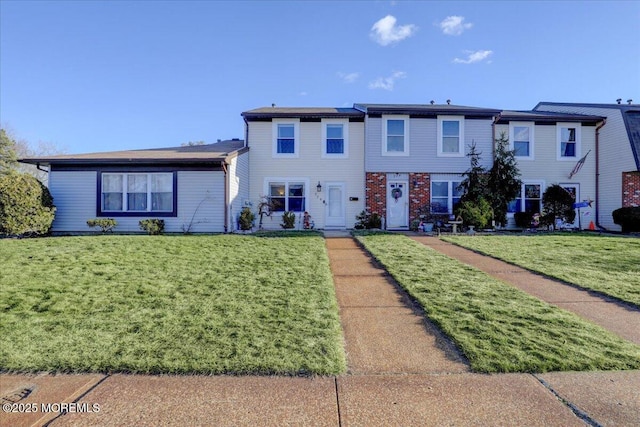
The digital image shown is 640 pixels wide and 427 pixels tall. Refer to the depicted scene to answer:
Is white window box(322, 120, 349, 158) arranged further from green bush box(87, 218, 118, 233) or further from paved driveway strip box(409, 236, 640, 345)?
green bush box(87, 218, 118, 233)

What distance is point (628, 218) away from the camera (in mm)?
12914

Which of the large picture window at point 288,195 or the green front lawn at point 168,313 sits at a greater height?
the large picture window at point 288,195

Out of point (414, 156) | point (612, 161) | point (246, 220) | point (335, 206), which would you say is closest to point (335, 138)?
point (335, 206)

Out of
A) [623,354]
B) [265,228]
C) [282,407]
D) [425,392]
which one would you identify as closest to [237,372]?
[282,407]

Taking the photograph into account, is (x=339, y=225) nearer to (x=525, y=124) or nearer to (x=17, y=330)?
(x=525, y=124)

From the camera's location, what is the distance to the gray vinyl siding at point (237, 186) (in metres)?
12.4

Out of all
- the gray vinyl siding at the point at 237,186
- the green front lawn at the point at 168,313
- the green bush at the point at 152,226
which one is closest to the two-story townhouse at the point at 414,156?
the gray vinyl siding at the point at 237,186

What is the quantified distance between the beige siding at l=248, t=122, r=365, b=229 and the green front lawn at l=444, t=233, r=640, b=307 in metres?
5.45

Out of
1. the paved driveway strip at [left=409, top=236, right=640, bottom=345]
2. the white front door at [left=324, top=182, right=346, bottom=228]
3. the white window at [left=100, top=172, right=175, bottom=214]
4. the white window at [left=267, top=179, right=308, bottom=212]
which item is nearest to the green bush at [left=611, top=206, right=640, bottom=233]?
the paved driveway strip at [left=409, top=236, right=640, bottom=345]

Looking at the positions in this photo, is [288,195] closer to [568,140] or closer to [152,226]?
[152,226]

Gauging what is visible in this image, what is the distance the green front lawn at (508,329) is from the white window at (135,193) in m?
9.87

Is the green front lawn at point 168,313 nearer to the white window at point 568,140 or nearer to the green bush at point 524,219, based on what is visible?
the green bush at point 524,219

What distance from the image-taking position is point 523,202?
14562 millimetres

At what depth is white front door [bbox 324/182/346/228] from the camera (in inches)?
571
